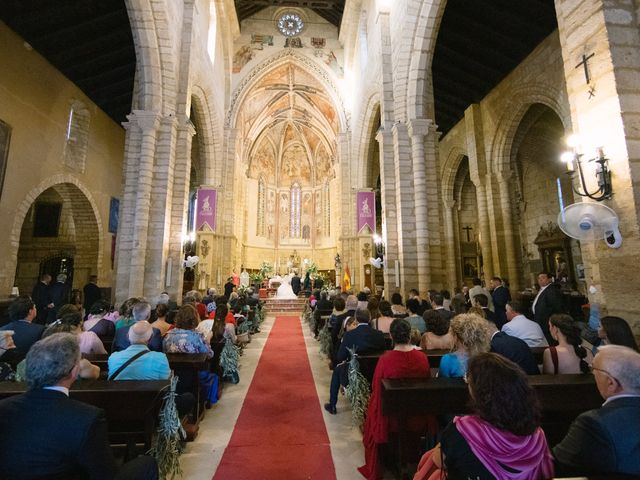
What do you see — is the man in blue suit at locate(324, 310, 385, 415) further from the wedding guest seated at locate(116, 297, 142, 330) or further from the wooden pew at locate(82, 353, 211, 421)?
the wedding guest seated at locate(116, 297, 142, 330)

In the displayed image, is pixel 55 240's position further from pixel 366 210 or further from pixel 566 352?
pixel 566 352

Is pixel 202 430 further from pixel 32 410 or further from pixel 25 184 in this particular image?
pixel 25 184

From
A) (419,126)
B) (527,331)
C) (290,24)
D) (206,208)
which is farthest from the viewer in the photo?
(290,24)

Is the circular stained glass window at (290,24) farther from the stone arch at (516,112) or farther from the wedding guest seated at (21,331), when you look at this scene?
the wedding guest seated at (21,331)

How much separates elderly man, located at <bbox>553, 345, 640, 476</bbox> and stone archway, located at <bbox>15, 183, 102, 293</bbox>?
46.5ft

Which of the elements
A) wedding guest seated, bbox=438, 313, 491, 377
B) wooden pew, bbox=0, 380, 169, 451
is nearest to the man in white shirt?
wedding guest seated, bbox=438, 313, 491, 377

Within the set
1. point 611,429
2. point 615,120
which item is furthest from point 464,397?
point 615,120

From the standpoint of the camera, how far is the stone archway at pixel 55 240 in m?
12.0

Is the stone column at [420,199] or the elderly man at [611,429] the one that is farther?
the stone column at [420,199]

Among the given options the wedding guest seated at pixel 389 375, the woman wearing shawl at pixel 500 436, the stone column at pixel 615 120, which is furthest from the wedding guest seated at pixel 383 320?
the woman wearing shawl at pixel 500 436

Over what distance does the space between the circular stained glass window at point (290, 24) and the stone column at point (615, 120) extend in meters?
18.8

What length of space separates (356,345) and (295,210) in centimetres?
2515

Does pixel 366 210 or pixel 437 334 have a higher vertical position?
pixel 366 210

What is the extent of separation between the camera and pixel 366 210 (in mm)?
12773
